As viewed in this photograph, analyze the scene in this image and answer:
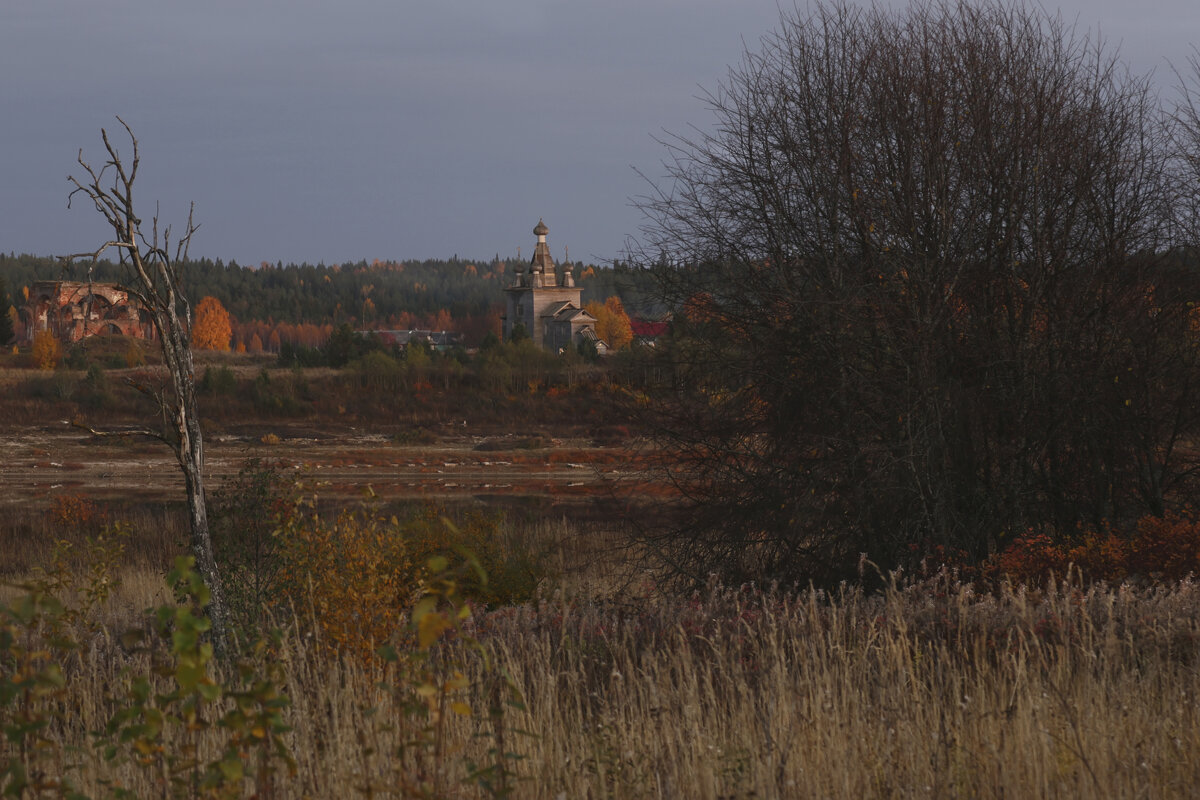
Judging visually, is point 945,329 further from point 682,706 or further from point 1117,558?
point 682,706

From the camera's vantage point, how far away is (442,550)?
13336 mm

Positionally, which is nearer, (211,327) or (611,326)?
(611,326)

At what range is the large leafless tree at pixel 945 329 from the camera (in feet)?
38.2

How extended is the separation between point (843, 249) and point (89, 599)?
834 cm

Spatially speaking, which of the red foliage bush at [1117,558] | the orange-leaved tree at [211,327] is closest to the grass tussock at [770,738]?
the red foliage bush at [1117,558]

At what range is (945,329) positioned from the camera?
1183cm

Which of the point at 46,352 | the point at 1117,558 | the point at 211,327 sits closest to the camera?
the point at 1117,558

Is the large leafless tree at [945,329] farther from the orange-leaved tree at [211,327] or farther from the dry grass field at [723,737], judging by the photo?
the orange-leaved tree at [211,327]

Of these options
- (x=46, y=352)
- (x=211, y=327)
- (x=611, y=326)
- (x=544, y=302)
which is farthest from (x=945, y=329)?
(x=211, y=327)

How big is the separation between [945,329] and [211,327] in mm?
99994

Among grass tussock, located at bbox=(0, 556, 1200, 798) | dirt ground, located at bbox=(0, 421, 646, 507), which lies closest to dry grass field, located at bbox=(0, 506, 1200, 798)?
grass tussock, located at bbox=(0, 556, 1200, 798)

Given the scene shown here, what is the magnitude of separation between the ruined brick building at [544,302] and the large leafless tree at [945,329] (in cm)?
6640

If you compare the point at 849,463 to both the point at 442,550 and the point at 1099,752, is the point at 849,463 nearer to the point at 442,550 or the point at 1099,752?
the point at 442,550

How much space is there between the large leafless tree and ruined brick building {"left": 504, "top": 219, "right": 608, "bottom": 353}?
6640 centimetres
